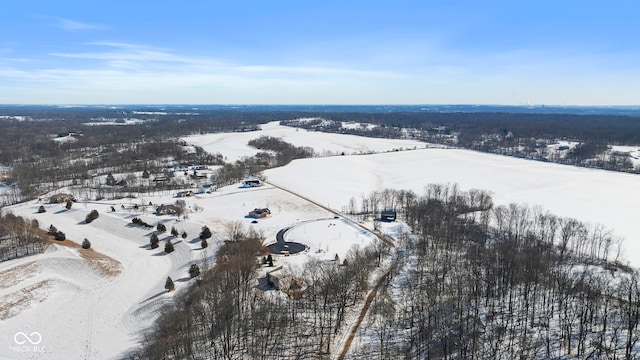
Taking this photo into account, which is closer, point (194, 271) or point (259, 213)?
point (194, 271)

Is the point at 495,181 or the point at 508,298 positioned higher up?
the point at 495,181

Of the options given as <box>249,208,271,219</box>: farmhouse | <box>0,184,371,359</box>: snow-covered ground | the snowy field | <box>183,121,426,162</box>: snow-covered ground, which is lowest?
<box>0,184,371,359</box>: snow-covered ground

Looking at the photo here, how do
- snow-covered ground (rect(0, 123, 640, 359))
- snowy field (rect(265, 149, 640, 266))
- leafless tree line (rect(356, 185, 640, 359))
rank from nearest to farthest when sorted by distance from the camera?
leafless tree line (rect(356, 185, 640, 359)) → snow-covered ground (rect(0, 123, 640, 359)) → snowy field (rect(265, 149, 640, 266))

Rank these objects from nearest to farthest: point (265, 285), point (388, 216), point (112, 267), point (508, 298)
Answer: point (508, 298)
point (265, 285)
point (112, 267)
point (388, 216)

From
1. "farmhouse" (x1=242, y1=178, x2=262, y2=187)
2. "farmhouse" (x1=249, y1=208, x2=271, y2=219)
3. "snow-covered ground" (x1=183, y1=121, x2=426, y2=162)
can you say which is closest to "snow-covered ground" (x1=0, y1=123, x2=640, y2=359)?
"farmhouse" (x1=249, y1=208, x2=271, y2=219)

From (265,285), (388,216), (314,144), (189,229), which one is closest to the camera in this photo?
(265,285)

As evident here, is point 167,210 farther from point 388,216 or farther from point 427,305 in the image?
point 427,305

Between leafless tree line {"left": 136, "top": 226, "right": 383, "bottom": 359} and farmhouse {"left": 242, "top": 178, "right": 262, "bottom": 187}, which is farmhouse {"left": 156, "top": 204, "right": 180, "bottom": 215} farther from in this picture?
leafless tree line {"left": 136, "top": 226, "right": 383, "bottom": 359}

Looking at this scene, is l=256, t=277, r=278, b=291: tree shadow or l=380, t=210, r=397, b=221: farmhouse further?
l=380, t=210, r=397, b=221: farmhouse

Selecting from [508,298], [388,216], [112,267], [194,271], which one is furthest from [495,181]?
[112,267]

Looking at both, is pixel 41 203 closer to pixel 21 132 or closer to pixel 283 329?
pixel 283 329

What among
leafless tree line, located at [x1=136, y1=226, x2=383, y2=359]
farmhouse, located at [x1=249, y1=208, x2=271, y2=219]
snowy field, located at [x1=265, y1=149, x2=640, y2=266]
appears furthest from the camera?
snowy field, located at [x1=265, y1=149, x2=640, y2=266]
